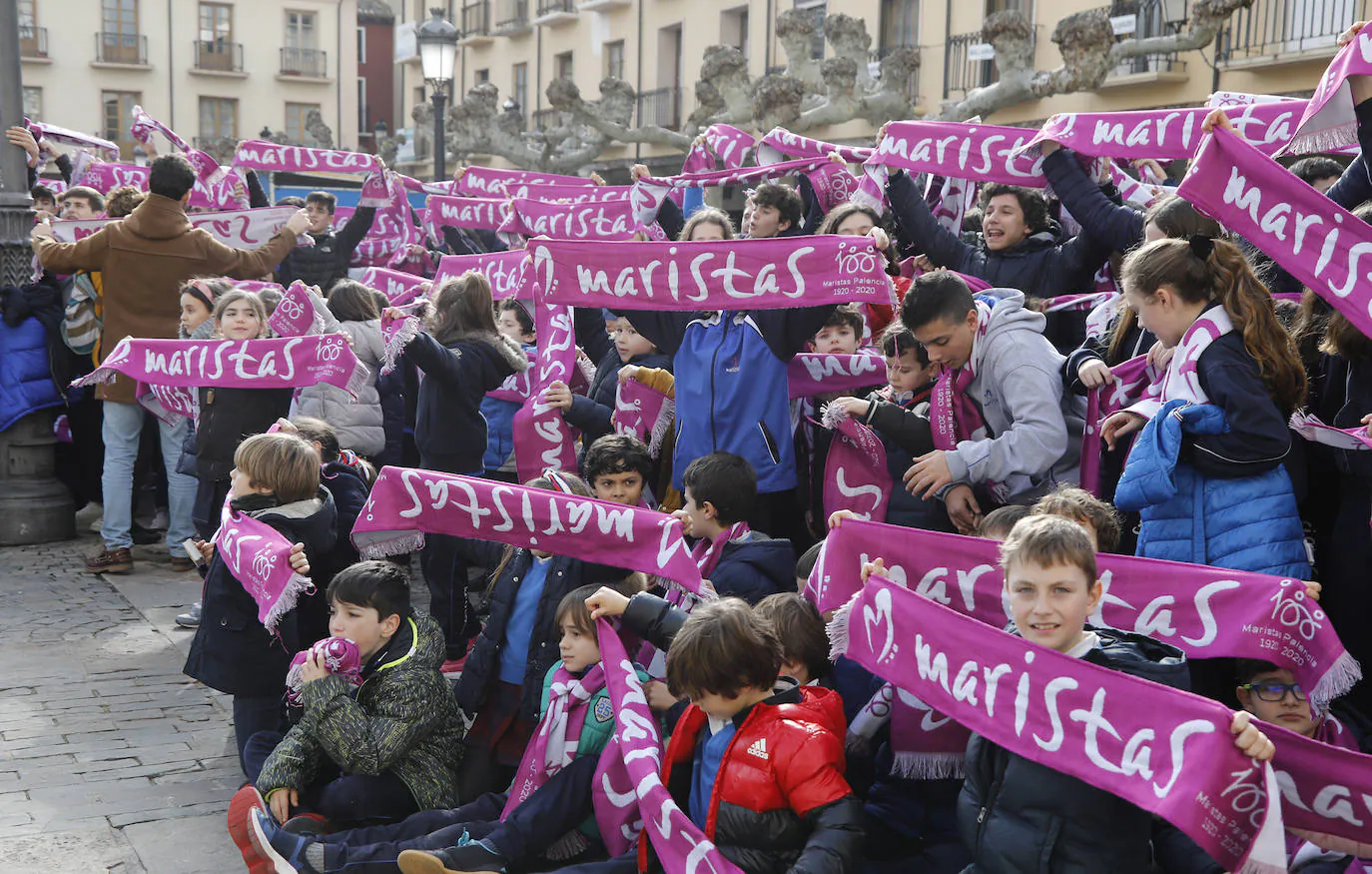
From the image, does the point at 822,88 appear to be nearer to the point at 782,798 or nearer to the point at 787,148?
the point at 787,148

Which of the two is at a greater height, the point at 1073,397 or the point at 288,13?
the point at 288,13

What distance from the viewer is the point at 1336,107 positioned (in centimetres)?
442

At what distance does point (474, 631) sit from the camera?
679 cm

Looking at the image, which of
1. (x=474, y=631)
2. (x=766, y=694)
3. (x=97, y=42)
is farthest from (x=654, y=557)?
(x=97, y=42)

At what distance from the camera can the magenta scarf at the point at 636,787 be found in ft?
11.8

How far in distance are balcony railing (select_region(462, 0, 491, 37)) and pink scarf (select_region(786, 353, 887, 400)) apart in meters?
38.8

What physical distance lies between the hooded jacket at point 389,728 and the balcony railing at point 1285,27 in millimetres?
16259

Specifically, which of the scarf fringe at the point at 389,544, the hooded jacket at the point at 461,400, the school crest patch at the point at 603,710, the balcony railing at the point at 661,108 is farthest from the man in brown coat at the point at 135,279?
the balcony railing at the point at 661,108

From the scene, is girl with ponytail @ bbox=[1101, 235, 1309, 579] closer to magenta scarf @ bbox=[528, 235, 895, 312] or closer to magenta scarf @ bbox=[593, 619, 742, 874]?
magenta scarf @ bbox=[593, 619, 742, 874]

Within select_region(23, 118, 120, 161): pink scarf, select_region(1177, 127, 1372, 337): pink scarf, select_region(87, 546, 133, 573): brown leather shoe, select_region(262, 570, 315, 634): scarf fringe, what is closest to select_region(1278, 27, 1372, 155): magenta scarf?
select_region(1177, 127, 1372, 337): pink scarf

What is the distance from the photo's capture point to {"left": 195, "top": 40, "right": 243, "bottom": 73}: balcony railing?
4994cm

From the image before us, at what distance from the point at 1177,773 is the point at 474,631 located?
173 inches

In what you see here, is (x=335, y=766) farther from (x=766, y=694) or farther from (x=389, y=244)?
(x=389, y=244)

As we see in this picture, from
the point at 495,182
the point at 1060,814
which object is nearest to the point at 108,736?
the point at 1060,814
